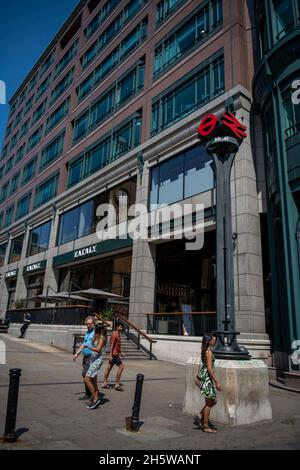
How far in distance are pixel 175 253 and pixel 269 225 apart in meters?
8.01

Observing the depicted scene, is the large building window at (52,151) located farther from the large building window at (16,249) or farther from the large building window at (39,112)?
the large building window at (16,249)

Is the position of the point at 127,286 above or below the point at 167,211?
below

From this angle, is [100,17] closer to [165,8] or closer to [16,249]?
[165,8]

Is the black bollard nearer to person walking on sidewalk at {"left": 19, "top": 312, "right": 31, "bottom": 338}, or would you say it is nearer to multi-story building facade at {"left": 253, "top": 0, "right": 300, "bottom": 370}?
multi-story building facade at {"left": 253, "top": 0, "right": 300, "bottom": 370}

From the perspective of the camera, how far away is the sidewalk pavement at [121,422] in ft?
18.4

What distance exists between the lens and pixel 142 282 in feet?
69.1

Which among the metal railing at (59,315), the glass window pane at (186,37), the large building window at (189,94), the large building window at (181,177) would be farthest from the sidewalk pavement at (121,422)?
the glass window pane at (186,37)

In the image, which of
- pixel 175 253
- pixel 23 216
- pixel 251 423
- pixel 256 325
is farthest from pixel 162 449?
pixel 23 216

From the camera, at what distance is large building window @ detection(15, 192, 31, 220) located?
4113 centimetres

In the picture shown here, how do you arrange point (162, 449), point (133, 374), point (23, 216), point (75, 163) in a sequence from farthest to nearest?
point (23, 216), point (75, 163), point (133, 374), point (162, 449)

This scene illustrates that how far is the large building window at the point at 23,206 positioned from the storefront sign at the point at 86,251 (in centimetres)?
1582

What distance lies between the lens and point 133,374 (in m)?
13.4

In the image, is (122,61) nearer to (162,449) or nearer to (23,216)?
(23,216)

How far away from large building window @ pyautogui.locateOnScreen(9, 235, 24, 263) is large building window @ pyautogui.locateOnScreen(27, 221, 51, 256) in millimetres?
3080
